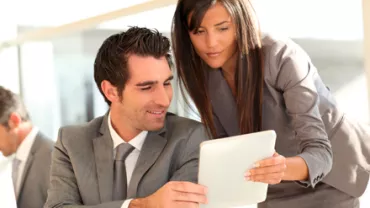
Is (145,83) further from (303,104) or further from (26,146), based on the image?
(26,146)

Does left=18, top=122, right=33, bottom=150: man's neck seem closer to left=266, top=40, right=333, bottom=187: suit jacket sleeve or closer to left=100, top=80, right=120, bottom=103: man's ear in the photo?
left=100, top=80, right=120, bottom=103: man's ear

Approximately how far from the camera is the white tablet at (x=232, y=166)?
156 centimetres

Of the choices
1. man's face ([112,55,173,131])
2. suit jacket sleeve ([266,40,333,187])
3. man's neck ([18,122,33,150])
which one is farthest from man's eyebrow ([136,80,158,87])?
man's neck ([18,122,33,150])

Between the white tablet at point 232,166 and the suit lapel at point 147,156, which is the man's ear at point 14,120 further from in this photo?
the white tablet at point 232,166

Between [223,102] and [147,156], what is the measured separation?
11.6 inches

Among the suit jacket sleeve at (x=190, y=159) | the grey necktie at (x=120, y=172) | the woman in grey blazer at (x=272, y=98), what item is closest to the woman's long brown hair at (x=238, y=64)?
the woman in grey blazer at (x=272, y=98)

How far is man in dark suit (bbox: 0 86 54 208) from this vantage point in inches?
117

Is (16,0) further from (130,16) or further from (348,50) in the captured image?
(348,50)

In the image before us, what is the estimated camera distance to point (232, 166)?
160 cm

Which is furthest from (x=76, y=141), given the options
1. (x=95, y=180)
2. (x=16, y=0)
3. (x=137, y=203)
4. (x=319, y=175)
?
(x=16, y=0)

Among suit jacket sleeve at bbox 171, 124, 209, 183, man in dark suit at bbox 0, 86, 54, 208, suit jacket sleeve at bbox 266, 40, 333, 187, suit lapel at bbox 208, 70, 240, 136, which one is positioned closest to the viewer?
suit jacket sleeve at bbox 266, 40, 333, 187

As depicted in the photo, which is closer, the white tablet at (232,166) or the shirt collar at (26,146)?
the white tablet at (232,166)

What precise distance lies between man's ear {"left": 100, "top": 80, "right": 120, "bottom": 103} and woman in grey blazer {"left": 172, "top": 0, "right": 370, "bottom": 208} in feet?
0.66

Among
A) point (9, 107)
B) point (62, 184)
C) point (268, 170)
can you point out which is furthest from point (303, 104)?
point (9, 107)
